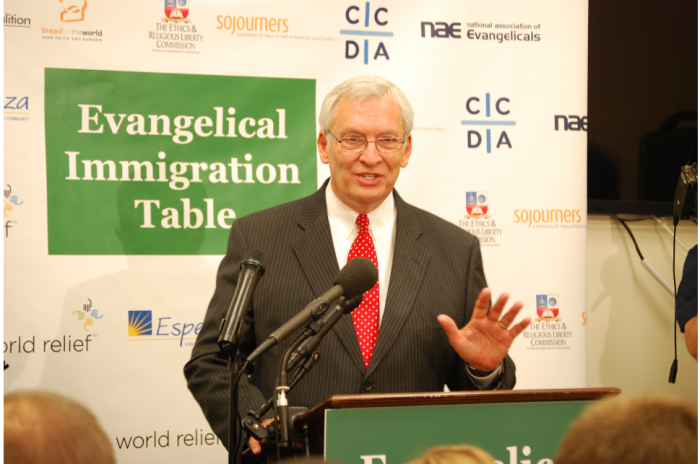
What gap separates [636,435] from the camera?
0.71 meters

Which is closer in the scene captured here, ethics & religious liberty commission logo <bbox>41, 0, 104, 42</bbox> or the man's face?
the man's face

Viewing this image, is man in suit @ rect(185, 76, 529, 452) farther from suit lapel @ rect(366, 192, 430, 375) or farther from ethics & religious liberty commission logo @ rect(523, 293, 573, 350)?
ethics & religious liberty commission logo @ rect(523, 293, 573, 350)

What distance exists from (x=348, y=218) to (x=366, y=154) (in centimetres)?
27

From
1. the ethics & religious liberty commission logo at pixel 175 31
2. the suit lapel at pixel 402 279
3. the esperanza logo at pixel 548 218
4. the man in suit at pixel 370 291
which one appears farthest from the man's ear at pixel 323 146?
the esperanza logo at pixel 548 218

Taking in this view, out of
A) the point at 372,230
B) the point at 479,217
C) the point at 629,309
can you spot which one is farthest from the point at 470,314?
the point at 629,309

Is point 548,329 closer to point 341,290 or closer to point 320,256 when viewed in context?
point 320,256

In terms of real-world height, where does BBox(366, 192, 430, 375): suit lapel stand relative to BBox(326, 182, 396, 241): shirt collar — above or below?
below

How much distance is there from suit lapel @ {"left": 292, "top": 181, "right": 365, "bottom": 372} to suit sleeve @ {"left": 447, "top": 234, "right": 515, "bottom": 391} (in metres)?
0.41

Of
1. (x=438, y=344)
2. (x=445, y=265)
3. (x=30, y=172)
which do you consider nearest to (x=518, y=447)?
(x=438, y=344)

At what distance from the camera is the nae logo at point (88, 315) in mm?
2904

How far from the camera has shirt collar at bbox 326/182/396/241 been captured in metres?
2.19

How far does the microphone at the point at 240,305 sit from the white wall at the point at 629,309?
300 centimetres

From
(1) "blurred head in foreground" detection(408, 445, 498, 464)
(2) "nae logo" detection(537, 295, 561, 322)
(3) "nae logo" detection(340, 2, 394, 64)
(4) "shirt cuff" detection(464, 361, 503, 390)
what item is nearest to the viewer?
(1) "blurred head in foreground" detection(408, 445, 498, 464)

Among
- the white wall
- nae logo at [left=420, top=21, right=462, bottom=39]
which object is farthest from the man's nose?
the white wall
